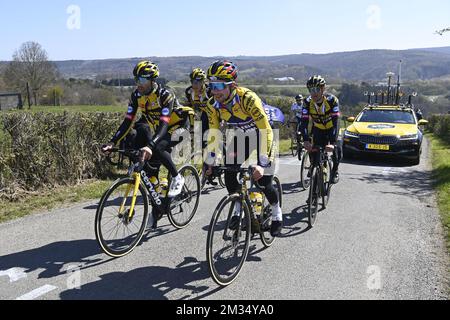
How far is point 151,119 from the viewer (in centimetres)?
583

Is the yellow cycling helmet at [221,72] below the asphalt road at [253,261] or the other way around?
the other way around

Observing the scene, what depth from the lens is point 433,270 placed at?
466 cm

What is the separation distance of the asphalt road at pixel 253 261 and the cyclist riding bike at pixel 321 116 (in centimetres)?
124

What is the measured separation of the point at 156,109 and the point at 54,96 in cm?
5507

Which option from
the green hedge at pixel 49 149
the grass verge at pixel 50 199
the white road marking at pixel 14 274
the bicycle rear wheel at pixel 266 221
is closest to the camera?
the white road marking at pixel 14 274

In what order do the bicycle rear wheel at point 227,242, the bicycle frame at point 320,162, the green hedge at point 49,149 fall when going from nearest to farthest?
the bicycle rear wheel at point 227,242
the bicycle frame at point 320,162
the green hedge at point 49,149

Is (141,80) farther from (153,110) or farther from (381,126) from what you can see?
(381,126)

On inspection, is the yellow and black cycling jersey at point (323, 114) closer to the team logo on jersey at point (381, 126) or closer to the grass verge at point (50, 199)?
the grass verge at point (50, 199)

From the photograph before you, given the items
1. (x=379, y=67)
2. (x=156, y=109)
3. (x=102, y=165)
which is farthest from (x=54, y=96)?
(x=379, y=67)

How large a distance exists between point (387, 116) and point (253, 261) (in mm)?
11318

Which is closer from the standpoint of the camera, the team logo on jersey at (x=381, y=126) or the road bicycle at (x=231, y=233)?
the road bicycle at (x=231, y=233)

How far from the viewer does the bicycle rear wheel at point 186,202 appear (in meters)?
5.95

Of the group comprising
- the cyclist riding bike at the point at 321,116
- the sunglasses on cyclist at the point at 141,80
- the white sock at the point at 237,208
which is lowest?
the white sock at the point at 237,208

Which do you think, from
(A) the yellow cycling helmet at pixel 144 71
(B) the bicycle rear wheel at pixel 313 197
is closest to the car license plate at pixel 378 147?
(B) the bicycle rear wheel at pixel 313 197
